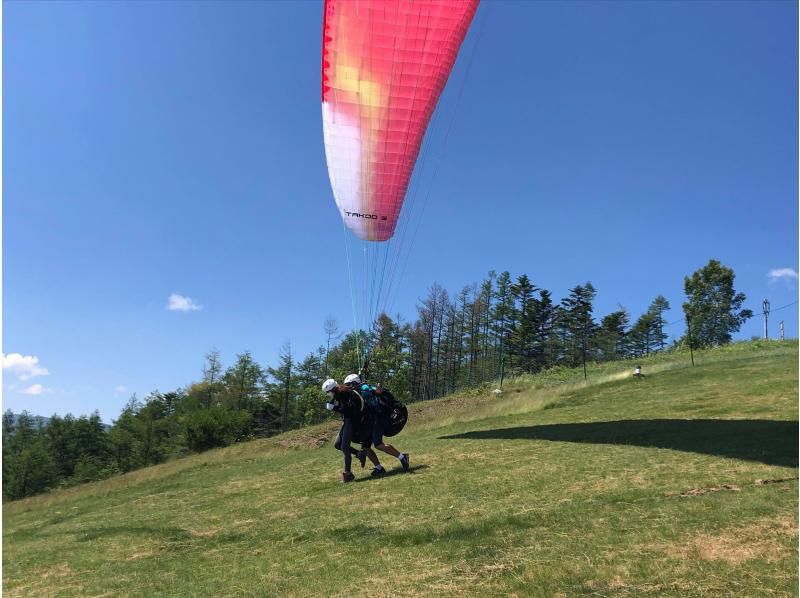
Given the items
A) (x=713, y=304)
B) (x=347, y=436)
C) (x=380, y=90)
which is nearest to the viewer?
(x=347, y=436)

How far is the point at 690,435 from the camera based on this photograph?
8.41 meters

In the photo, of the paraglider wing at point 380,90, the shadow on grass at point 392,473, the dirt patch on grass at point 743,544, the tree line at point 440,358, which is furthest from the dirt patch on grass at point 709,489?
the tree line at point 440,358

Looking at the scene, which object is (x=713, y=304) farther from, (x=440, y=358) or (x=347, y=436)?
(x=347, y=436)

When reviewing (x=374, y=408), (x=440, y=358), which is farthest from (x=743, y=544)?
(x=440, y=358)

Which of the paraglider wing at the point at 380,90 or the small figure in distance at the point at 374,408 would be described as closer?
the small figure in distance at the point at 374,408

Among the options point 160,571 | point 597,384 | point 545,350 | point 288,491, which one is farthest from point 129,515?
point 545,350

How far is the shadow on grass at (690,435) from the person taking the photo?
673cm

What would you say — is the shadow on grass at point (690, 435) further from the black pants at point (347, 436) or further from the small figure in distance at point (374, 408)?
the black pants at point (347, 436)

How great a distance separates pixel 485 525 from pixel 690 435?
5067mm

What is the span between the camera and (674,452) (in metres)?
7.20

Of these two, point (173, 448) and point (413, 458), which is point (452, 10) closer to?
point (413, 458)

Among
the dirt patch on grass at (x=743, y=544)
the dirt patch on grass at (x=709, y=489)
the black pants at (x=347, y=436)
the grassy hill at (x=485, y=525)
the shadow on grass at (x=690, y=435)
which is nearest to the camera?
the dirt patch on grass at (x=743, y=544)

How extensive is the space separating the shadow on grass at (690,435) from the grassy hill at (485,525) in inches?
1.9

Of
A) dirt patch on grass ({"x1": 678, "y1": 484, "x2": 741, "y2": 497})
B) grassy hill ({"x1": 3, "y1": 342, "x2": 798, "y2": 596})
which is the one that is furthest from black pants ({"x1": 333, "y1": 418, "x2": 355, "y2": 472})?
dirt patch on grass ({"x1": 678, "y1": 484, "x2": 741, "y2": 497})
